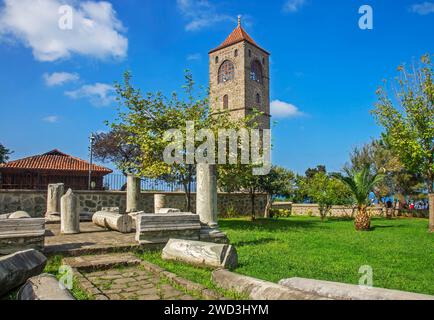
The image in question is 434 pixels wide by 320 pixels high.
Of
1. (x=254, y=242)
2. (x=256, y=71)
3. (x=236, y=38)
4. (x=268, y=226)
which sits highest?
(x=236, y=38)

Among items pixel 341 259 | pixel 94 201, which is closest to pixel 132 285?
pixel 341 259

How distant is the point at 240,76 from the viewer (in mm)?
41031

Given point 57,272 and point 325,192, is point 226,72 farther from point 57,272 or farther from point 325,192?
point 57,272

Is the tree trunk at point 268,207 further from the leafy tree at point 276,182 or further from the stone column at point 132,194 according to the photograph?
the stone column at point 132,194

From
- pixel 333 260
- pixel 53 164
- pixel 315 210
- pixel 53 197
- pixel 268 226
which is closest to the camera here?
pixel 333 260

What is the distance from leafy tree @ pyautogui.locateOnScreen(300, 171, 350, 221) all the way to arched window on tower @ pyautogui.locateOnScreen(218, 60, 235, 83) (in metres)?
23.6

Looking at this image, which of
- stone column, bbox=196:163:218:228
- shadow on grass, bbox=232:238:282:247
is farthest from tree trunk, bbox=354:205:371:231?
stone column, bbox=196:163:218:228

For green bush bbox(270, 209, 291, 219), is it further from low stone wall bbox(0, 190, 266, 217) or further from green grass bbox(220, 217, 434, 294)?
green grass bbox(220, 217, 434, 294)

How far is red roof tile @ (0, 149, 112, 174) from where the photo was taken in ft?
82.8

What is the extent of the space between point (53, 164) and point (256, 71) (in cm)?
2725

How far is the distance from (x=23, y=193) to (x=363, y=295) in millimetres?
13445

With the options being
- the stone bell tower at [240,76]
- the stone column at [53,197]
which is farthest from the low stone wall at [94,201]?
the stone bell tower at [240,76]

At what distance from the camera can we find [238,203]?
862 inches
